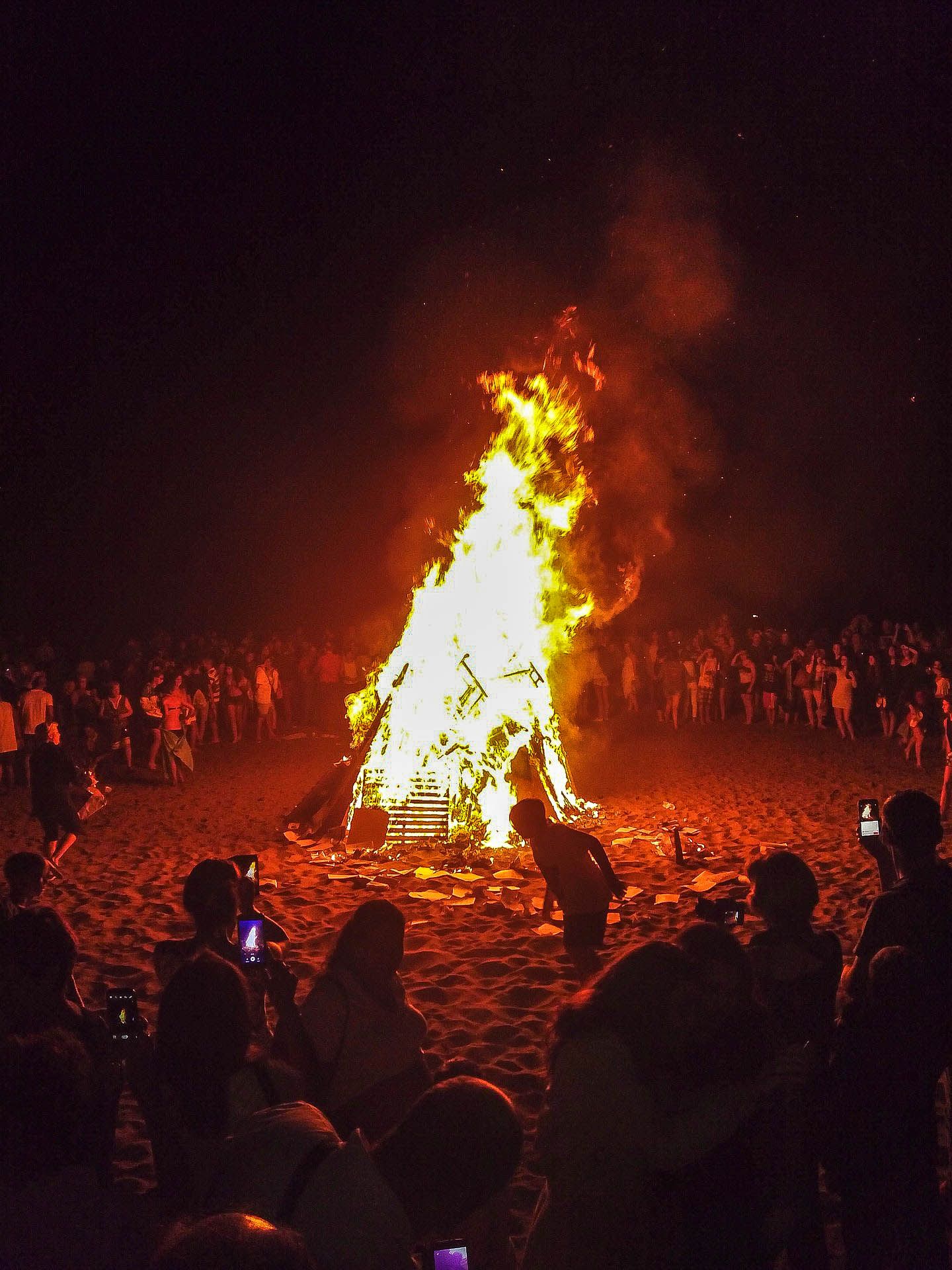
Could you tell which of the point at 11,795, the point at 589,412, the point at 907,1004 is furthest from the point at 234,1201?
the point at 11,795

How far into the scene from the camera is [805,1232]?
3.33m

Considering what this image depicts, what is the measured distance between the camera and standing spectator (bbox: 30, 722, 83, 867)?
9.98 m

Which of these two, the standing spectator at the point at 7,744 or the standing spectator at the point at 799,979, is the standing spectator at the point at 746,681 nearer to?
the standing spectator at the point at 7,744

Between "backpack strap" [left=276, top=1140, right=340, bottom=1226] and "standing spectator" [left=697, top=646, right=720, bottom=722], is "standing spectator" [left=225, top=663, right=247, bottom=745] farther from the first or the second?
"backpack strap" [left=276, top=1140, right=340, bottom=1226]

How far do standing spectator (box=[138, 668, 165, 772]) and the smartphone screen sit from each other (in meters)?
14.2

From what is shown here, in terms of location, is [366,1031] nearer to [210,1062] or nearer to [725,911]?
[210,1062]

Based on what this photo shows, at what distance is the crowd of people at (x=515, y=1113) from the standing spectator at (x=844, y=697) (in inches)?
601

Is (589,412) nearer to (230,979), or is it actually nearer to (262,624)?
(230,979)

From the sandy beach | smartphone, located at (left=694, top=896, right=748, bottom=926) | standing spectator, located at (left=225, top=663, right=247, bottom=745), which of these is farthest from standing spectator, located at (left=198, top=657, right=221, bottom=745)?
smartphone, located at (left=694, top=896, right=748, bottom=926)

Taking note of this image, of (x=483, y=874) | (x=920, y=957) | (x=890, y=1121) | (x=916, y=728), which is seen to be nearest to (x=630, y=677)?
(x=916, y=728)

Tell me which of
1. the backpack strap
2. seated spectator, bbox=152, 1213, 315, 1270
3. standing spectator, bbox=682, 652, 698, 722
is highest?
standing spectator, bbox=682, 652, 698, 722

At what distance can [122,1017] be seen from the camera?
3.55m

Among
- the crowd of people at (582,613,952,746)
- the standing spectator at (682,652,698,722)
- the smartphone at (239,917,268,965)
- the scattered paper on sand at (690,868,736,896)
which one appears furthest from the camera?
the standing spectator at (682,652,698,722)

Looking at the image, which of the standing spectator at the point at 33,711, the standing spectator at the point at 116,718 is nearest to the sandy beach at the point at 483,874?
the standing spectator at the point at 33,711
